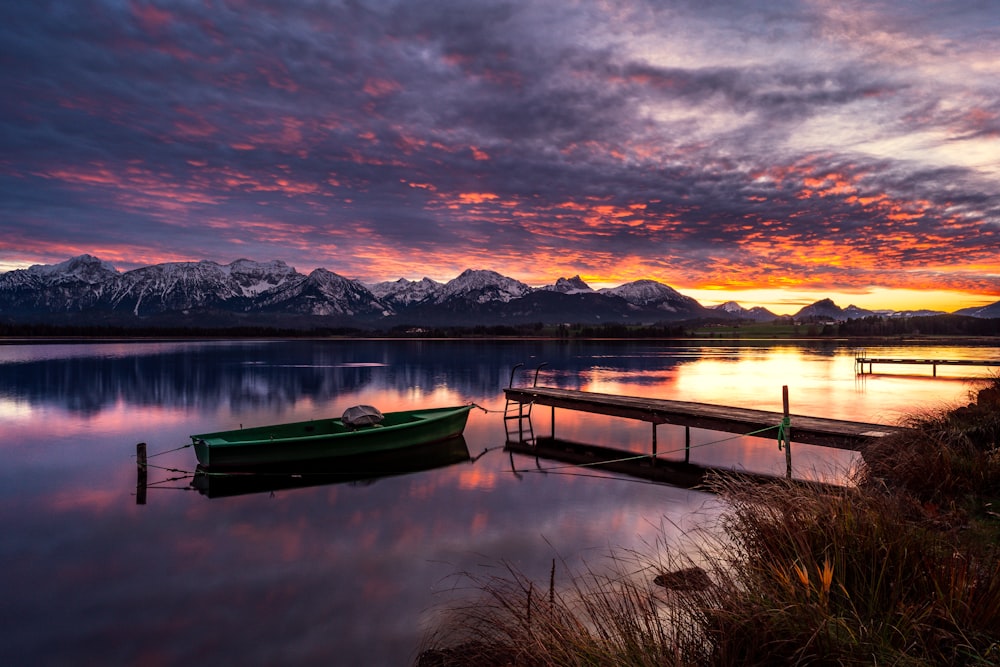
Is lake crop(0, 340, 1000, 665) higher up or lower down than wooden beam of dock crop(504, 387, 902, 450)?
lower down

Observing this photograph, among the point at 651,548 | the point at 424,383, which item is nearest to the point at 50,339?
the point at 424,383

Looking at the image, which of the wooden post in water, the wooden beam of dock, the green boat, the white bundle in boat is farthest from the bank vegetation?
the white bundle in boat

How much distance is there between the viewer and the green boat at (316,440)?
1888 cm

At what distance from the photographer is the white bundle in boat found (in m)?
21.7

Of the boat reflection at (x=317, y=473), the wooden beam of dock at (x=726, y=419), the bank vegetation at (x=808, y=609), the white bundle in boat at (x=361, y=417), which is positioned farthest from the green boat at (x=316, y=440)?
the bank vegetation at (x=808, y=609)

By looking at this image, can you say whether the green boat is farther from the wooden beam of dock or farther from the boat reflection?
the wooden beam of dock

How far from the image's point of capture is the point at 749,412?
20.4 metres

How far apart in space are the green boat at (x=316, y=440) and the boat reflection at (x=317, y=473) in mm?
458

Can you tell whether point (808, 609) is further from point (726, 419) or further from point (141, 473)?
point (141, 473)

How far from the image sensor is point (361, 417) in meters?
21.8

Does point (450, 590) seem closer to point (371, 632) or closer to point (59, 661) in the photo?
point (371, 632)

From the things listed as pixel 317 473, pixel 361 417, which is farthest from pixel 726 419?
pixel 317 473

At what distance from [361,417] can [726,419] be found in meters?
13.0

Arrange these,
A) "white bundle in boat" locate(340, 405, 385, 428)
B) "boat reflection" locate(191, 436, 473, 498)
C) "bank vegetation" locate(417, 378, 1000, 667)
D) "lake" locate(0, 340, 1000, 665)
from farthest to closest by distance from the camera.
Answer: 1. "white bundle in boat" locate(340, 405, 385, 428)
2. "boat reflection" locate(191, 436, 473, 498)
3. "lake" locate(0, 340, 1000, 665)
4. "bank vegetation" locate(417, 378, 1000, 667)
